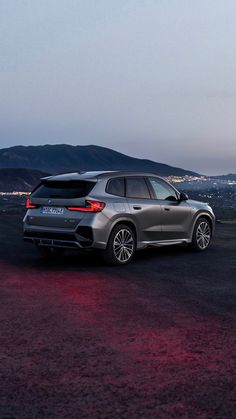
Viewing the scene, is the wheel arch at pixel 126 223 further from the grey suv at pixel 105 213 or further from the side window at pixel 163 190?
the side window at pixel 163 190

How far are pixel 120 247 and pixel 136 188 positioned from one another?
1277 millimetres

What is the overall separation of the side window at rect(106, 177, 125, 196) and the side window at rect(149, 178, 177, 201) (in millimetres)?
940

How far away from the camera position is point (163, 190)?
1128cm

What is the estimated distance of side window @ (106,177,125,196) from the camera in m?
10.0

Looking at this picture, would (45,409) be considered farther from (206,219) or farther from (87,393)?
(206,219)

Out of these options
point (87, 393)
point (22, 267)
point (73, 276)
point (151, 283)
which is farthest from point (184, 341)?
point (22, 267)

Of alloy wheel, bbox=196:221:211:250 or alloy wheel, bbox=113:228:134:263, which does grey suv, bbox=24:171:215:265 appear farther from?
alloy wheel, bbox=196:221:211:250

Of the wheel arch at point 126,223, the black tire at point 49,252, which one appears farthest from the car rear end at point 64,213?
the black tire at point 49,252

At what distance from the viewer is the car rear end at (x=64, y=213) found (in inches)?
373

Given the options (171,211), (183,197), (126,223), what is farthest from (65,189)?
(183,197)

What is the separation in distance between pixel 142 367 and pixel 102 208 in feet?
17.3

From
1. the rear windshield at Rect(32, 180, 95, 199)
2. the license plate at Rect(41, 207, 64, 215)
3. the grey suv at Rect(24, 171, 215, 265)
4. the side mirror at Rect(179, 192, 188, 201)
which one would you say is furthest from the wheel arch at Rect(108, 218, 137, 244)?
the side mirror at Rect(179, 192, 188, 201)

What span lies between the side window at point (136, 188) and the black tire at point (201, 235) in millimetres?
1707

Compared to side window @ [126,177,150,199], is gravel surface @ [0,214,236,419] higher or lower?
lower
